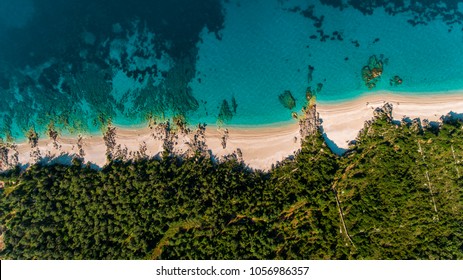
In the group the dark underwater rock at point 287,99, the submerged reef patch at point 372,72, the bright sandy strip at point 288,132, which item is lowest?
the bright sandy strip at point 288,132

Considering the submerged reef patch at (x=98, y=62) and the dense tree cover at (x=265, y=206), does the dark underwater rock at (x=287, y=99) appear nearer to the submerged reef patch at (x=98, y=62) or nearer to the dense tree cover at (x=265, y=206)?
the dense tree cover at (x=265, y=206)

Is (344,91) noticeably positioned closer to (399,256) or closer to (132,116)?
(399,256)

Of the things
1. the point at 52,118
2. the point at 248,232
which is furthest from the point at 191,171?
the point at 52,118

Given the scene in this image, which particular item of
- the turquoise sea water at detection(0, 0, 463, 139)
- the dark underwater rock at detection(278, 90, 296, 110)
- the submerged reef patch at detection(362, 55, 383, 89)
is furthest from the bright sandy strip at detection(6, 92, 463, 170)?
the dark underwater rock at detection(278, 90, 296, 110)

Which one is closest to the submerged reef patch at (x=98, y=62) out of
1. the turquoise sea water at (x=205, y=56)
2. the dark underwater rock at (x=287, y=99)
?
the turquoise sea water at (x=205, y=56)

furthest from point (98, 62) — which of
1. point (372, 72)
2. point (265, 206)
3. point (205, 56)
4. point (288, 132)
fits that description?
point (372, 72)

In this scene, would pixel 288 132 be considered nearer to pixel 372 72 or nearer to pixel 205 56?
pixel 372 72
